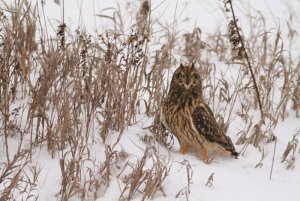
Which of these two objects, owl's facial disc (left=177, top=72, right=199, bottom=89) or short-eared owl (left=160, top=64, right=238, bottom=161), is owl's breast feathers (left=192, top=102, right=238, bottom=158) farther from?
owl's facial disc (left=177, top=72, right=199, bottom=89)

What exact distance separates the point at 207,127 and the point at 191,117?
125mm

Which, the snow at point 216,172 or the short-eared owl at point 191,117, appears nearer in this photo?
the snow at point 216,172

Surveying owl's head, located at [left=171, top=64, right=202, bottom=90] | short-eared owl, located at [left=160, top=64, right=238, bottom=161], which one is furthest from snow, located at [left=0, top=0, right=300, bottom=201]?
owl's head, located at [left=171, top=64, right=202, bottom=90]

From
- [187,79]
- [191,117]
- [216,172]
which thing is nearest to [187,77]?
[187,79]

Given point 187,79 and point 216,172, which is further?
point 187,79

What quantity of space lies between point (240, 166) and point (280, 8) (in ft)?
13.3

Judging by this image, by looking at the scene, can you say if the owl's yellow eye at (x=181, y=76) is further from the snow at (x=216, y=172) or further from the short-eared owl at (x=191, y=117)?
the snow at (x=216, y=172)

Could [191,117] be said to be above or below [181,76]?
below

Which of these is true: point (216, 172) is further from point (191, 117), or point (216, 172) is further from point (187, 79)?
point (187, 79)

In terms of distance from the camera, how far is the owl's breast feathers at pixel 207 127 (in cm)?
388

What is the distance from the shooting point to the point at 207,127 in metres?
3.89

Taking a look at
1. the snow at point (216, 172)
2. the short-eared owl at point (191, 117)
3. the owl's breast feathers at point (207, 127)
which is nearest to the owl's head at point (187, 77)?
the short-eared owl at point (191, 117)

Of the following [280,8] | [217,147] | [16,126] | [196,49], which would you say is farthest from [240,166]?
[280,8]

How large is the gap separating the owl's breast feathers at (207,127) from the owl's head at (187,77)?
0.16m
